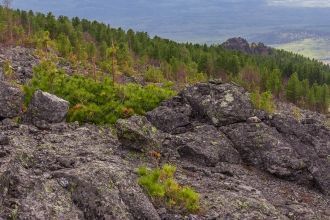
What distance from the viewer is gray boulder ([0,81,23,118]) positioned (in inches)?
1081

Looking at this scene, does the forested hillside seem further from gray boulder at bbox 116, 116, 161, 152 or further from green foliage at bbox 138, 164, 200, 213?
green foliage at bbox 138, 164, 200, 213

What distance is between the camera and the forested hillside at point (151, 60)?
83250 mm

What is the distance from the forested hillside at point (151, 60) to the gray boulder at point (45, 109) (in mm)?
45050

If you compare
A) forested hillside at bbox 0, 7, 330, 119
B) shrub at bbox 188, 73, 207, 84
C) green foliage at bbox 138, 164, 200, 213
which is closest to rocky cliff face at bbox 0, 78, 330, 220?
green foliage at bbox 138, 164, 200, 213

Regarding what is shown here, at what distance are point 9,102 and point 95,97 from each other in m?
5.06

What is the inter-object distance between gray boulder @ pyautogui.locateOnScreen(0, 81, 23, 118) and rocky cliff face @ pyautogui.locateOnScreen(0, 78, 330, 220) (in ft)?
0.17

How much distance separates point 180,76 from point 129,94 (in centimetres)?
6521

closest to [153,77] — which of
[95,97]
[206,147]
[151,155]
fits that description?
[95,97]

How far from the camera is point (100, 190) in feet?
60.2

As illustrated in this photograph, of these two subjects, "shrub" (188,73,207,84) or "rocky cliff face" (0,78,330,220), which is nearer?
"rocky cliff face" (0,78,330,220)

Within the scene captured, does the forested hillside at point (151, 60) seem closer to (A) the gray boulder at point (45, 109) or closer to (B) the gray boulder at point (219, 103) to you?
(B) the gray boulder at point (219, 103)

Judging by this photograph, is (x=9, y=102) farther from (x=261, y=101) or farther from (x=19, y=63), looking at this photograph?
(x=261, y=101)

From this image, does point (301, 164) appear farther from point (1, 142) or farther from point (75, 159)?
point (1, 142)

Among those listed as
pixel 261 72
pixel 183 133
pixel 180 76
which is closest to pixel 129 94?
pixel 183 133
